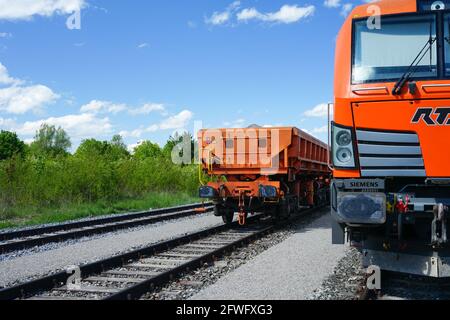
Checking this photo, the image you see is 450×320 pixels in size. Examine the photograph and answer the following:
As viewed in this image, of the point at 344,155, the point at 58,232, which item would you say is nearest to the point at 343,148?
the point at 344,155

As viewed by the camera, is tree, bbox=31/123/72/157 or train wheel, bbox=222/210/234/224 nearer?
train wheel, bbox=222/210/234/224

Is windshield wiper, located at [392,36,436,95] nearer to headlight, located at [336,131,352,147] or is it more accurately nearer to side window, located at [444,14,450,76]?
side window, located at [444,14,450,76]

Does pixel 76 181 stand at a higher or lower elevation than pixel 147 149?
lower

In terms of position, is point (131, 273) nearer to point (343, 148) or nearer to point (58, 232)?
point (343, 148)

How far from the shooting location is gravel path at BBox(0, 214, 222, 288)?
23.6ft

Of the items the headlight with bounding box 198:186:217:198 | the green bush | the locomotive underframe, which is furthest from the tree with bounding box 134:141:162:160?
the locomotive underframe

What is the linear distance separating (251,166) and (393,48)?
21.3ft

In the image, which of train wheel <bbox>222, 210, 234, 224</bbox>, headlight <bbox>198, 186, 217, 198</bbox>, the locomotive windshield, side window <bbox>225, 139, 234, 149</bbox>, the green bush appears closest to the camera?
the locomotive windshield

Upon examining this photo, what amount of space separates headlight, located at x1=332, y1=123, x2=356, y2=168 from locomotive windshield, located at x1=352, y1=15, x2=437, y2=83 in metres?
0.64

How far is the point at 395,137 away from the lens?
5.23 meters

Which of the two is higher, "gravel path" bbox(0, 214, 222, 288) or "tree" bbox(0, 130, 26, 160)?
"tree" bbox(0, 130, 26, 160)

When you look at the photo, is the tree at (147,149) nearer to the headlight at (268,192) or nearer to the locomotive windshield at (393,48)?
the headlight at (268,192)

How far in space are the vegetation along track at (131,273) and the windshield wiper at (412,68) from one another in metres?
3.83

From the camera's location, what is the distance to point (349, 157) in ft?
17.5
